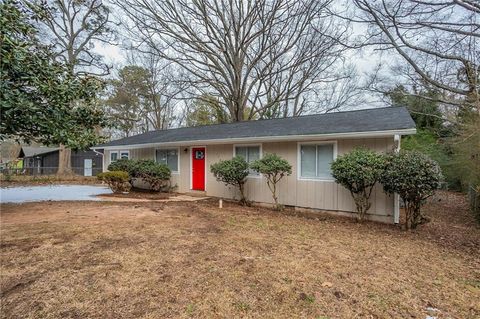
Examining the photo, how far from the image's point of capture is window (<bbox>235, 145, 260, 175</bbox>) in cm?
933

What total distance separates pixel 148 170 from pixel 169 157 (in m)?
1.45

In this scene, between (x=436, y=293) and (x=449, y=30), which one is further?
(x=449, y=30)

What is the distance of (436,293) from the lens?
3.19 meters

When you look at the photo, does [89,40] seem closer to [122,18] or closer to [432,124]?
[122,18]

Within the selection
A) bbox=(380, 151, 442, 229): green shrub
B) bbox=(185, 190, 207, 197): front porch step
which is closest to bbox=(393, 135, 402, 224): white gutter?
bbox=(380, 151, 442, 229): green shrub

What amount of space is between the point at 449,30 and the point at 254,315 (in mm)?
11814

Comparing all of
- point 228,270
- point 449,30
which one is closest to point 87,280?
point 228,270

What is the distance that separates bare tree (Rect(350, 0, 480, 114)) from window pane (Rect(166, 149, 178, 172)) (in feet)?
31.6

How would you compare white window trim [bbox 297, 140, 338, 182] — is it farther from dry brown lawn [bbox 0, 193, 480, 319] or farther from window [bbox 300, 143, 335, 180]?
dry brown lawn [bbox 0, 193, 480, 319]

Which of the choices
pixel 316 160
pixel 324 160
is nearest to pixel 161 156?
pixel 316 160

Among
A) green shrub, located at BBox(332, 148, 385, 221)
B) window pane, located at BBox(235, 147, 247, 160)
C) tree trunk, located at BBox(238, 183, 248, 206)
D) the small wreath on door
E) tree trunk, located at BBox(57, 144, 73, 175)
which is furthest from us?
tree trunk, located at BBox(57, 144, 73, 175)

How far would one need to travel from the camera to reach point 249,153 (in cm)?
952

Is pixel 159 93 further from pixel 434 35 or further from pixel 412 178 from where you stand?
pixel 412 178

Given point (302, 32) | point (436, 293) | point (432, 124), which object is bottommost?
point (436, 293)
